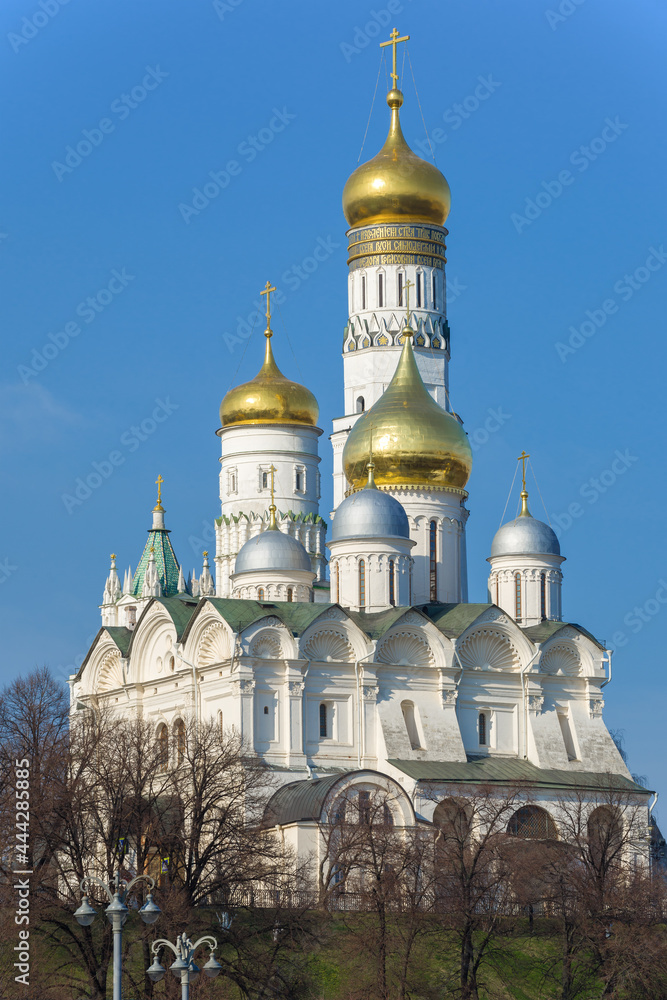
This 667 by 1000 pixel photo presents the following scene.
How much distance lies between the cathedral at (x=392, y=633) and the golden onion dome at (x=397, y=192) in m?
0.05

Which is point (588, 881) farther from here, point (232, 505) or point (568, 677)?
point (232, 505)

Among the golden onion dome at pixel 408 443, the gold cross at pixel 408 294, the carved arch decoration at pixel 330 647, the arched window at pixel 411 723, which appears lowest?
the arched window at pixel 411 723

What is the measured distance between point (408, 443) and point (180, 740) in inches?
423

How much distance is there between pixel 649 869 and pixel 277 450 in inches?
724

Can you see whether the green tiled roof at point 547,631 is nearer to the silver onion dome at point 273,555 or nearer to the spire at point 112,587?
the silver onion dome at point 273,555

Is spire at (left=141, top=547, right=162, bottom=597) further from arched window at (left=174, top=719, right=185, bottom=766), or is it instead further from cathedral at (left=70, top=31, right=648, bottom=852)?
arched window at (left=174, top=719, right=185, bottom=766)

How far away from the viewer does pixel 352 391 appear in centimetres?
5678

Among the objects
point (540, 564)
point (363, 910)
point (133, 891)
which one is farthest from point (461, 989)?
point (540, 564)

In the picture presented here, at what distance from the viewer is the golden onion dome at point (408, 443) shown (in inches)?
2039

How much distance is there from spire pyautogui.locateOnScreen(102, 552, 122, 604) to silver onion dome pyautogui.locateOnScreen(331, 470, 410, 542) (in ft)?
47.7

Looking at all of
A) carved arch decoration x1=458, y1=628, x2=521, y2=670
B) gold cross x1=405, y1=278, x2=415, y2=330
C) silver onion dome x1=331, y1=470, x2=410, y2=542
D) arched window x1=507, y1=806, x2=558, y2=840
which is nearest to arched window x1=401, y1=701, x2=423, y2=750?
carved arch decoration x1=458, y1=628, x2=521, y2=670

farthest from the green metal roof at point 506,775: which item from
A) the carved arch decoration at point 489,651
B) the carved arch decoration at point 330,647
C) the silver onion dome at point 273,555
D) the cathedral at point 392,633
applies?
the silver onion dome at point 273,555

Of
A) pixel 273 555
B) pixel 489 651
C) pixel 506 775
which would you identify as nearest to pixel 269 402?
pixel 273 555

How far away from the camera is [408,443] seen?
51.8 metres
